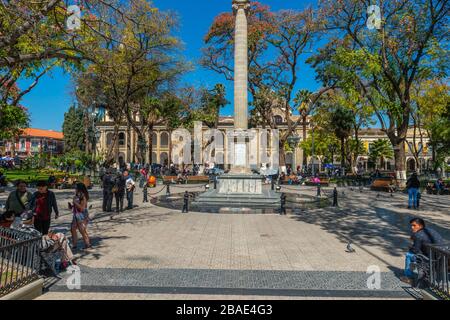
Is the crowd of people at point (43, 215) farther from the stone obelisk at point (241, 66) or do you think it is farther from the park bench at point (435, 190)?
the park bench at point (435, 190)

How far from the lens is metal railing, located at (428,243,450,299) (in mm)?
4832

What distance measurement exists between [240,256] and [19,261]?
4.14 metres

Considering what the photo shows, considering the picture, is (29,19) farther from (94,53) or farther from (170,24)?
(170,24)

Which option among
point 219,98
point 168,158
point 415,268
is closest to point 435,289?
point 415,268

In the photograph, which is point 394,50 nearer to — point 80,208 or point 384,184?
point 384,184

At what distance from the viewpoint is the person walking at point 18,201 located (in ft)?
23.9

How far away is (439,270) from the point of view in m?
5.08

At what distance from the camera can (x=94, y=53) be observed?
10930mm

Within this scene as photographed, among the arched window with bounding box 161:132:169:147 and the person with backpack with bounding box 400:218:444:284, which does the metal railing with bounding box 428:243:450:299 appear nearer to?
the person with backpack with bounding box 400:218:444:284

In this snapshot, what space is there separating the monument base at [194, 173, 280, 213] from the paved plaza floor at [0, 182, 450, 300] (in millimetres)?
2556

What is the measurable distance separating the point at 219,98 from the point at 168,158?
26131 mm

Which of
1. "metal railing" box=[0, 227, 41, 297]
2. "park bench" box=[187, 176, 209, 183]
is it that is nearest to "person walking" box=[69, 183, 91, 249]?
"metal railing" box=[0, 227, 41, 297]

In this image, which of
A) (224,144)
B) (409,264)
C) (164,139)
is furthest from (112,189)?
(164,139)

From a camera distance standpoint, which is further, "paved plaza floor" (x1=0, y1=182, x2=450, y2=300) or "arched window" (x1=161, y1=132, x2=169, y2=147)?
"arched window" (x1=161, y1=132, x2=169, y2=147)
